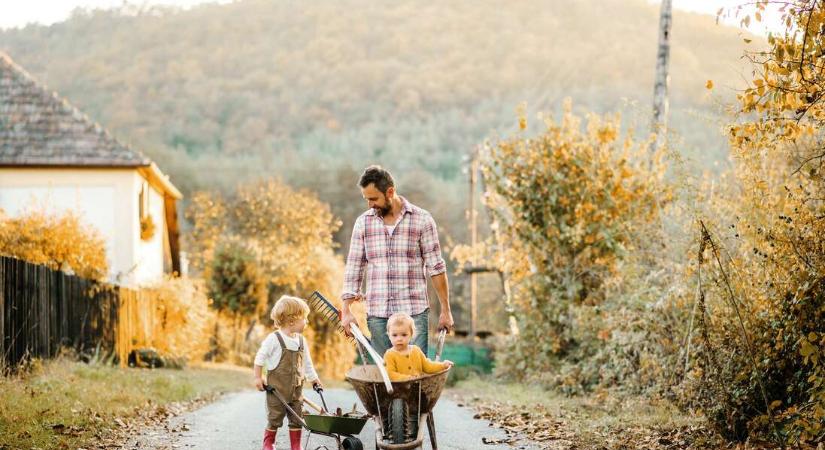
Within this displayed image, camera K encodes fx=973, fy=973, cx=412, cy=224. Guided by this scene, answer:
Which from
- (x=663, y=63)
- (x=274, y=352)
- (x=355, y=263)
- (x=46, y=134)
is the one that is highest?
(x=663, y=63)

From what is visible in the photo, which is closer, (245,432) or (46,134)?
(245,432)

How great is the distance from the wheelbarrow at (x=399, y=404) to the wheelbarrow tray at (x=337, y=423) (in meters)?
0.38

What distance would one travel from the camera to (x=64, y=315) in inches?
626

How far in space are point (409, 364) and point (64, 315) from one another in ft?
36.3

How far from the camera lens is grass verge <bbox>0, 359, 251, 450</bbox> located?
8.32 metres

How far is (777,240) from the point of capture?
734 centimetres

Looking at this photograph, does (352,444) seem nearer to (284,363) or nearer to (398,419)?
Result: (284,363)

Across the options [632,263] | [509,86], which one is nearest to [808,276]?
[632,263]

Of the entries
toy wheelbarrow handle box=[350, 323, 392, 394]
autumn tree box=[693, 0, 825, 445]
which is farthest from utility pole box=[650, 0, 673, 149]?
toy wheelbarrow handle box=[350, 323, 392, 394]

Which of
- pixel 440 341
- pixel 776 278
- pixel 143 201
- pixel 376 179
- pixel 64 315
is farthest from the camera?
pixel 143 201

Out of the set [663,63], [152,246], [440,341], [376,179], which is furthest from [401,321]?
[152,246]

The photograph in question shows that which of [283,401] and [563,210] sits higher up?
[563,210]

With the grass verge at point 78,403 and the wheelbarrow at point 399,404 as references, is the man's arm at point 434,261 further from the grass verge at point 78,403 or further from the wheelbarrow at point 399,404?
the grass verge at point 78,403

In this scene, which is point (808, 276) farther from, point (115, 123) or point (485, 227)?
point (115, 123)
